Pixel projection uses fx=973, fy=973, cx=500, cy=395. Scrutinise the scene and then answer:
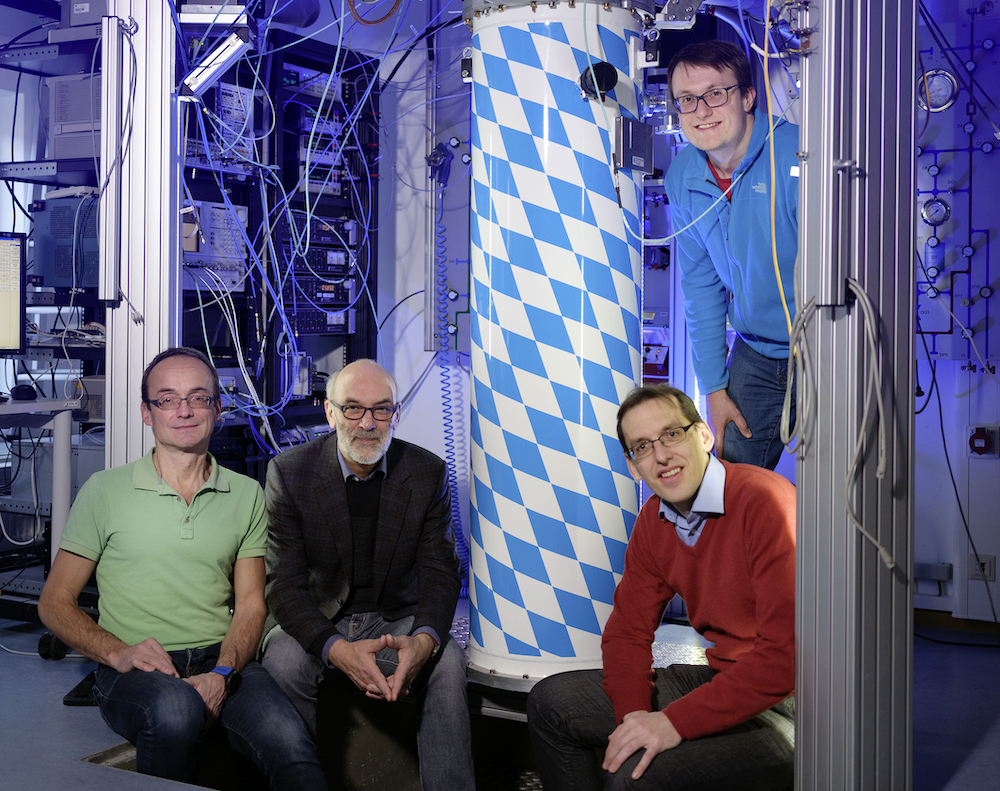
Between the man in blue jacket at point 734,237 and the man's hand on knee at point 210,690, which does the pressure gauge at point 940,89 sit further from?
the man's hand on knee at point 210,690

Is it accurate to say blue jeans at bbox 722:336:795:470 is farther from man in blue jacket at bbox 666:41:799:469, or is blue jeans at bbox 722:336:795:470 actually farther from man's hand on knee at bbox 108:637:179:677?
man's hand on knee at bbox 108:637:179:677

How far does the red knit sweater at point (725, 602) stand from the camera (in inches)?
76.1

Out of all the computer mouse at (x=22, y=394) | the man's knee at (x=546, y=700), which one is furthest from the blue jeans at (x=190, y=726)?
the computer mouse at (x=22, y=394)

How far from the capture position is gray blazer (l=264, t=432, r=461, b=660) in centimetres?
256

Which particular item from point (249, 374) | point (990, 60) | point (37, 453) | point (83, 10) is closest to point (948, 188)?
point (990, 60)

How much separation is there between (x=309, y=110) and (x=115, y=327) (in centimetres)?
169

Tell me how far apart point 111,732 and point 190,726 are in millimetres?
453

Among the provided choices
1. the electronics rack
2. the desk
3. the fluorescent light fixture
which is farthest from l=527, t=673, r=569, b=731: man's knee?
the electronics rack

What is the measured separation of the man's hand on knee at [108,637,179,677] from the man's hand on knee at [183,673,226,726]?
61mm

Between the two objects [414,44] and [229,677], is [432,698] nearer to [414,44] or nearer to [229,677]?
[229,677]

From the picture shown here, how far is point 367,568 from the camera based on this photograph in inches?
104

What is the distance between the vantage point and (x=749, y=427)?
8.36 feet

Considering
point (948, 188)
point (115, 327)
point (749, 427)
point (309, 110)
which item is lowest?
point (749, 427)

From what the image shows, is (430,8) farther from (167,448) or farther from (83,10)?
(167,448)
